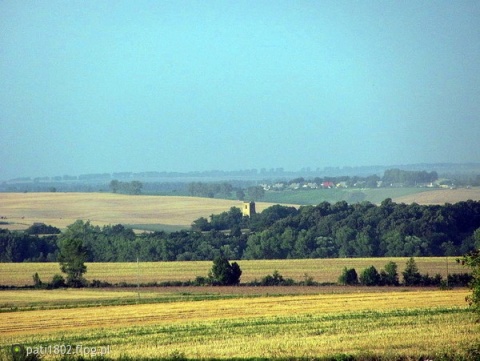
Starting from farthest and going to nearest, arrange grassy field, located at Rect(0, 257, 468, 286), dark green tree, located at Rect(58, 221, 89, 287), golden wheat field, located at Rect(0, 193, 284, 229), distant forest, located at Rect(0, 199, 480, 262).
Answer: golden wheat field, located at Rect(0, 193, 284, 229)
distant forest, located at Rect(0, 199, 480, 262)
grassy field, located at Rect(0, 257, 468, 286)
dark green tree, located at Rect(58, 221, 89, 287)

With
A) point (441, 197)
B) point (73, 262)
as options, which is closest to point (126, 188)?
point (441, 197)

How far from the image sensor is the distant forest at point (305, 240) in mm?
63125

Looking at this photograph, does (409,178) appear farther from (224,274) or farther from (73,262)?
(224,274)

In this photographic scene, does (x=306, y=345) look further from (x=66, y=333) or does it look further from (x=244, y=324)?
(x=66, y=333)

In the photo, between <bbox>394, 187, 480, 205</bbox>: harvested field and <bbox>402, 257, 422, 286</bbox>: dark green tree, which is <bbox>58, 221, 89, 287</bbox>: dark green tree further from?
<bbox>394, 187, 480, 205</bbox>: harvested field

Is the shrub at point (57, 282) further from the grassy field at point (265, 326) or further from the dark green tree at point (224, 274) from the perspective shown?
the grassy field at point (265, 326)

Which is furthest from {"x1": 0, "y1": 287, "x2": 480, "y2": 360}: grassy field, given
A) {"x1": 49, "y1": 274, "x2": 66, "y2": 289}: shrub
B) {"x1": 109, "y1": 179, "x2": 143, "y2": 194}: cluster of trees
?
{"x1": 109, "y1": 179, "x2": 143, "y2": 194}: cluster of trees

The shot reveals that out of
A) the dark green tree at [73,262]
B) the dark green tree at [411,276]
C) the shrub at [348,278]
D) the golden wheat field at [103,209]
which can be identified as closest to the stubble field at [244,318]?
the dark green tree at [73,262]

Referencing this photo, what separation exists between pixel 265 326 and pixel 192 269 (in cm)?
2746

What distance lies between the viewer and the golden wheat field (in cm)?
9125

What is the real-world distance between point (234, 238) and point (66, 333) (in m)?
44.8

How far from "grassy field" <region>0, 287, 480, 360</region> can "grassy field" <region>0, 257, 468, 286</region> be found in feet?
36.3

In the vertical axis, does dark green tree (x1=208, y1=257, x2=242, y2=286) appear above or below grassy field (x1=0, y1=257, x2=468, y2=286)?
above

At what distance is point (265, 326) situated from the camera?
25422 millimetres
